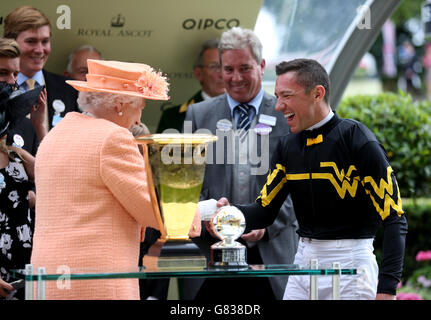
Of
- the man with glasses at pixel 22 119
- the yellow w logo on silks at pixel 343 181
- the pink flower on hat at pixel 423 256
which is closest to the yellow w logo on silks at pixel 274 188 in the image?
the yellow w logo on silks at pixel 343 181

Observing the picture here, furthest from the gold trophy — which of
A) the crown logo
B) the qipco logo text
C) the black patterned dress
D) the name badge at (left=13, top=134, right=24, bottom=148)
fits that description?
the qipco logo text

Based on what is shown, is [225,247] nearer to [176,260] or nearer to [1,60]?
[176,260]

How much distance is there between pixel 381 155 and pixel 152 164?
1249mm

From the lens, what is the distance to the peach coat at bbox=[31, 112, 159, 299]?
10.7 ft

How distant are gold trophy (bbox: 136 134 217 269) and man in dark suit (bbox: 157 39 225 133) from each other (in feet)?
9.81

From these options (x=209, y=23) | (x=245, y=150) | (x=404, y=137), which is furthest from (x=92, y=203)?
(x=404, y=137)

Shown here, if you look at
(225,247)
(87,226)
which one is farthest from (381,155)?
(87,226)

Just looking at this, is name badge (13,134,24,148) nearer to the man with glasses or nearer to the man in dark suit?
the man with glasses

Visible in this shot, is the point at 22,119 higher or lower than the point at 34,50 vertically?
lower

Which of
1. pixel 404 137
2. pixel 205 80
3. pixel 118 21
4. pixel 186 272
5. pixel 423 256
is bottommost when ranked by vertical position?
pixel 423 256

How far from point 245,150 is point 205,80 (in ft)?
4.74

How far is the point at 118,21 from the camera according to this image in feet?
20.1

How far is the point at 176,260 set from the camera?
3062 millimetres

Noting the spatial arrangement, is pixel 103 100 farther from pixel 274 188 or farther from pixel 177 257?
pixel 274 188
